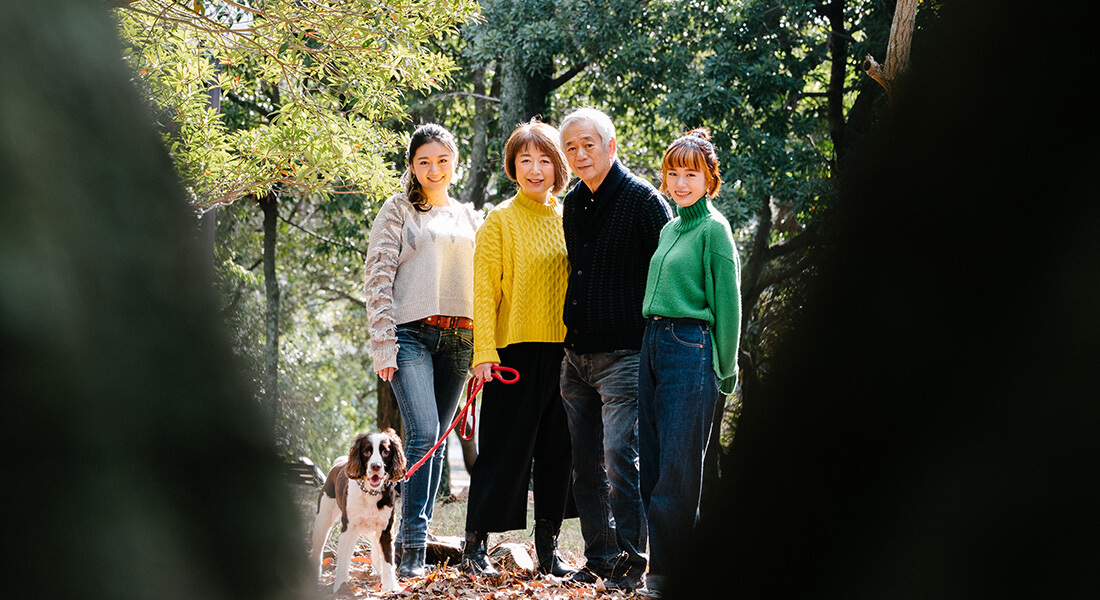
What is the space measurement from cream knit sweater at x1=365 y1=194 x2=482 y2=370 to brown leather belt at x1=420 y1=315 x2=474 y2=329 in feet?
0.14

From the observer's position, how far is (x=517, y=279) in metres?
4.41

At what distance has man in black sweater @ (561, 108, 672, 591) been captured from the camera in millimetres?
4086

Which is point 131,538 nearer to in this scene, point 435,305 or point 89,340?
point 89,340

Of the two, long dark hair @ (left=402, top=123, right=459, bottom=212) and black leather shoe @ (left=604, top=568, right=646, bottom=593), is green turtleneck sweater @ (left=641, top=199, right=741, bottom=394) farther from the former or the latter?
long dark hair @ (left=402, top=123, right=459, bottom=212)

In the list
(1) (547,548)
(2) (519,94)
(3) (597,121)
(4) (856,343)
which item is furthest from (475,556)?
(2) (519,94)

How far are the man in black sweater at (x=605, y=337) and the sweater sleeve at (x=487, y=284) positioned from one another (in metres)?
0.33

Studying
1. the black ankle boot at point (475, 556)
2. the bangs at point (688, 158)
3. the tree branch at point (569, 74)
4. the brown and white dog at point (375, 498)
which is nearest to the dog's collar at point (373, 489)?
the brown and white dog at point (375, 498)

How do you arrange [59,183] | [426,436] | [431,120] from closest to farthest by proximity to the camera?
[59,183] → [426,436] → [431,120]

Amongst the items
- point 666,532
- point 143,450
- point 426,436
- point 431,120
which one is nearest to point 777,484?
point 143,450

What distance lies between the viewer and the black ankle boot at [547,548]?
463 cm

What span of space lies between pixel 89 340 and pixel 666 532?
3.32 m

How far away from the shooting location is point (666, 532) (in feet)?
11.6

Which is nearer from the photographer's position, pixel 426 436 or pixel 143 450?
pixel 143 450

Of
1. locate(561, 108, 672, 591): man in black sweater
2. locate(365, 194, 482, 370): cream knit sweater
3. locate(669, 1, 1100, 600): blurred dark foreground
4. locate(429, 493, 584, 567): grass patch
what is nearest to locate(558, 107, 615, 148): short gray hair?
locate(561, 108, 672, 591): man in black sweater
